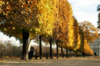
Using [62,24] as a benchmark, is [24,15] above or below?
below

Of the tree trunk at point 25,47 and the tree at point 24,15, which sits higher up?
the tree at point 24,15

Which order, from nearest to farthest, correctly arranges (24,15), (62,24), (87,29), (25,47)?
(24,15), (25,47), (62,24), (87,29)

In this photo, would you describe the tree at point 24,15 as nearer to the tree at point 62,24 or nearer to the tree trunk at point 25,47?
the tree trunk at point 25,47

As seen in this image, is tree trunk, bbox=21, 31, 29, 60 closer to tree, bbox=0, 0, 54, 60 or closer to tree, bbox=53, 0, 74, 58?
tree, bbox=0, 0, 54, 60

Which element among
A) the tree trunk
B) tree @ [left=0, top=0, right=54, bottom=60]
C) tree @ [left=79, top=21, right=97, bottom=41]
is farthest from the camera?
tree @ [left=79, top=21, right=97, bottom=41]

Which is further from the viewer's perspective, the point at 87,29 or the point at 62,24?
the point at 87,29

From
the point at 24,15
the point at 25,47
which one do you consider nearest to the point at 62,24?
the point at 25,47

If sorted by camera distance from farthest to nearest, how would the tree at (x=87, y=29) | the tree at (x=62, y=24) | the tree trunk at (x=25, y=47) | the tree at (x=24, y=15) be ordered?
the tree at (x=87, y=29), the tree at (x=62, y=24), the tree trunk at (x=25, y=47), the tree at (x=24, y=15)

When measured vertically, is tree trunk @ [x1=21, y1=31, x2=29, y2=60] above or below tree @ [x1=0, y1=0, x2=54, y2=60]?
below

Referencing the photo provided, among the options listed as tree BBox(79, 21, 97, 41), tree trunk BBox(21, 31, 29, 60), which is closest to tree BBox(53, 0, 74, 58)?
tree trunk BBox(21, 31, 29, 60)

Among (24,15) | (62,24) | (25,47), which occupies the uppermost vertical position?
(62,24)

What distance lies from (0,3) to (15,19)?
8.10ft

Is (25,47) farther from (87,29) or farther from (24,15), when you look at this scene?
(87,29)

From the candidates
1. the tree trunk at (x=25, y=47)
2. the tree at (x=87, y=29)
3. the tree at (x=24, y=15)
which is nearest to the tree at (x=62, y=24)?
the tree trunk at (x=25, y=47)
